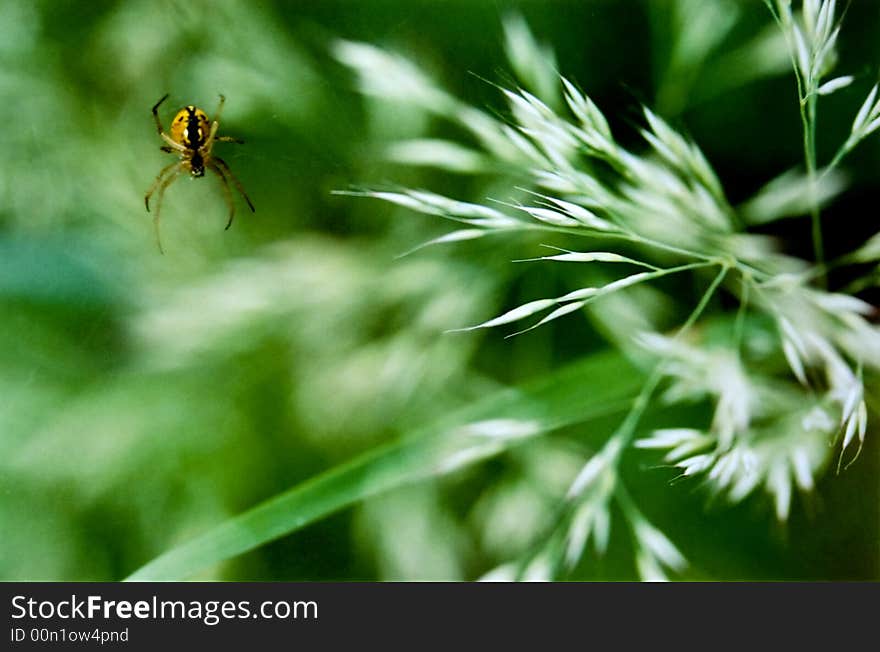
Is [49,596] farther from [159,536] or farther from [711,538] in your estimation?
[711,538]

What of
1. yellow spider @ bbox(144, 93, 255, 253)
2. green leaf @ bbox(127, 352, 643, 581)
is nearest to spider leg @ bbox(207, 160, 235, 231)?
yellow spider @ bbox(144, 93, 255, 253)

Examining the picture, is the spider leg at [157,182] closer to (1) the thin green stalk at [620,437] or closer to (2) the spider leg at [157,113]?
(2) the spider leg at [157,113]

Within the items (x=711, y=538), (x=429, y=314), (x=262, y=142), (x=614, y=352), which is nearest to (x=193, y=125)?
(x=262, y=142)

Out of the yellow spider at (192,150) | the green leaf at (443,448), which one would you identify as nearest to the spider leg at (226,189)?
the yellow spider at (192,150)

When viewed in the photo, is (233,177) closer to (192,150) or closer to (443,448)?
(192,150)

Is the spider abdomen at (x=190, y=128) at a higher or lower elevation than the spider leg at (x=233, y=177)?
higher

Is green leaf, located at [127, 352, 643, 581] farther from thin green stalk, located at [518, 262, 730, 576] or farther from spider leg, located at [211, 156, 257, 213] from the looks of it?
spider leg, located at [211, 156, 257, 213]

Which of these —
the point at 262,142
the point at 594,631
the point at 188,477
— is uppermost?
the point at 262,142
